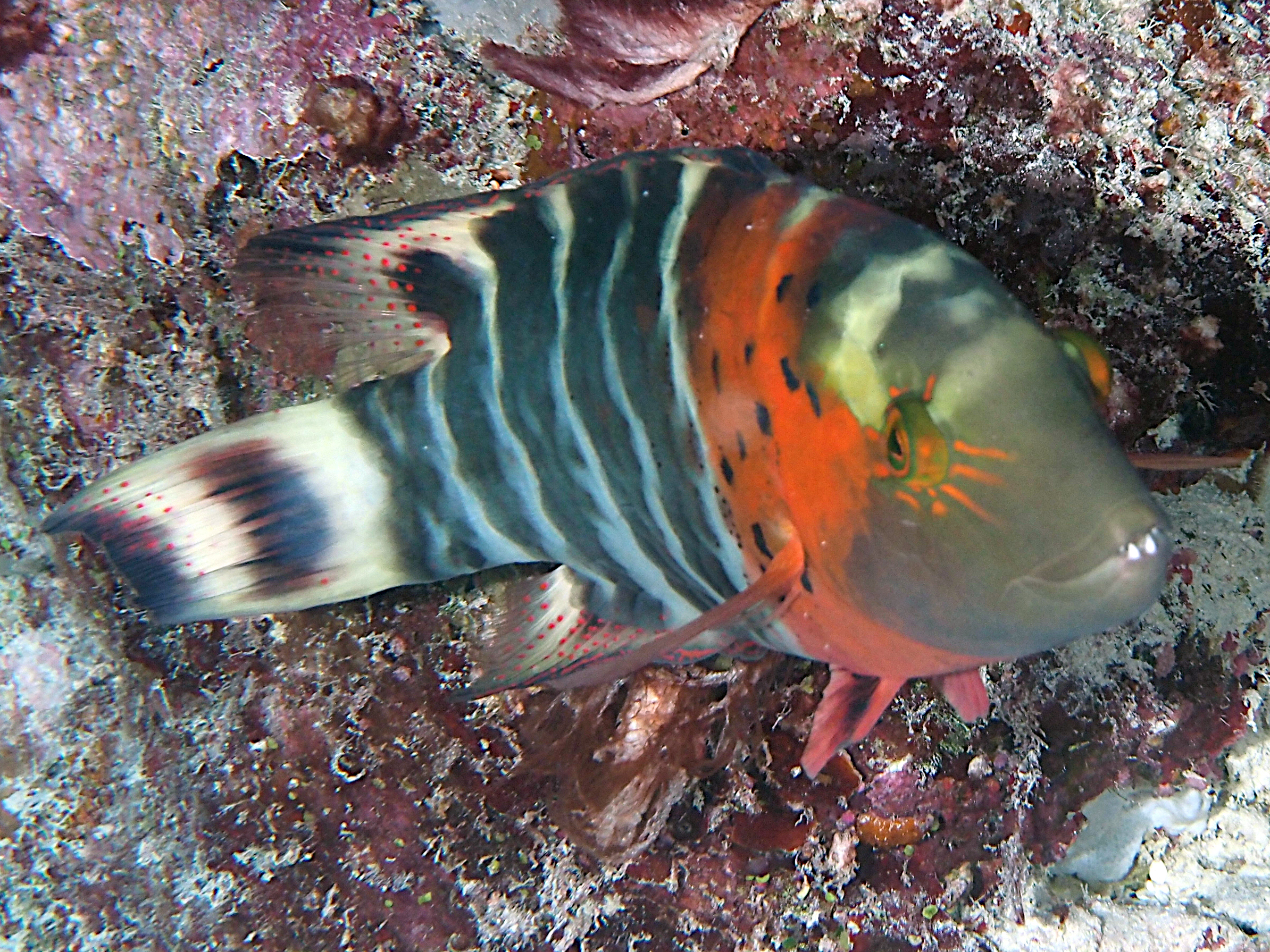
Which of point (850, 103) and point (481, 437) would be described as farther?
point (850, 103)

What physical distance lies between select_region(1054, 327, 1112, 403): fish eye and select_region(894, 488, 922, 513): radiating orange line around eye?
32cm

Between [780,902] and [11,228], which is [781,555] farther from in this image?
[11,228]

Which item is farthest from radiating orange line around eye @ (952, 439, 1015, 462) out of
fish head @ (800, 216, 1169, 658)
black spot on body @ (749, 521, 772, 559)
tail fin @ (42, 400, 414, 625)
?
tail fin @ (42, 400, 414, 625)

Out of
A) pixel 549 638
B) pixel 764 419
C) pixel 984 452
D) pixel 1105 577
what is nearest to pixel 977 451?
pixel 984 452

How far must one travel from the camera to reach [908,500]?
48.6 inches

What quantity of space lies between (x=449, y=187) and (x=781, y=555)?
1.45 meters

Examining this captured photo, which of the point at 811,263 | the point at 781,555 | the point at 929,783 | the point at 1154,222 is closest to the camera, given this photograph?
the point at 811,263

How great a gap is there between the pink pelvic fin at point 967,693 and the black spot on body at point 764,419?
2.50 feet

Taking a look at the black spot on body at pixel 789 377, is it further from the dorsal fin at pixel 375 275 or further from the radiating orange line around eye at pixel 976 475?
the dorsal fin at pixel 375 275

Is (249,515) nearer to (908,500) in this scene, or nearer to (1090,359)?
(908,500)

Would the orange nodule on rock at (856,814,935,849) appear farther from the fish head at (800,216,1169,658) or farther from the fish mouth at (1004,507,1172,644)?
the fish mouth at (1004,507,1172,644)

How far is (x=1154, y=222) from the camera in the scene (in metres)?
1.92

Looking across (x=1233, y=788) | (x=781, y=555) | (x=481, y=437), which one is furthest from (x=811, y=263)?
(x=1233, y=788)

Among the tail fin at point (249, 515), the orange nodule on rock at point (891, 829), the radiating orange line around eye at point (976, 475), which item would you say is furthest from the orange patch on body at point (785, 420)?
the orange nodule on rock at point (891, 829)
